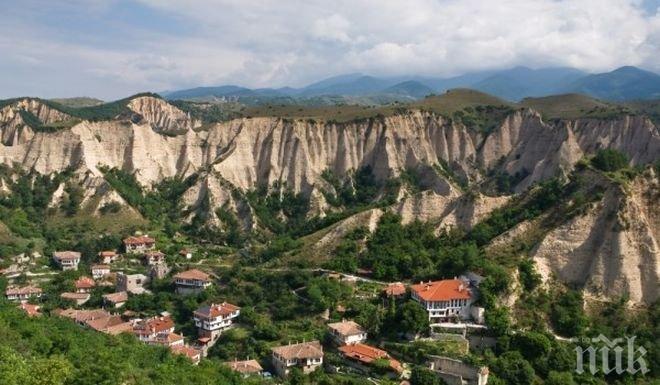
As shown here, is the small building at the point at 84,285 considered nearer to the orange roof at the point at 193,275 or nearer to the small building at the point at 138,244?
the orange roof at the point at 193,275

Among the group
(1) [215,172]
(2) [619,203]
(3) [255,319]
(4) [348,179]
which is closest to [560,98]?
(4) [348,179]

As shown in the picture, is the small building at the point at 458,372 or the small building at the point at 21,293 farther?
the small building at the point at 21,293

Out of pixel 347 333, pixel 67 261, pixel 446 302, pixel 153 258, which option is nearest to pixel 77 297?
pixel 67 261

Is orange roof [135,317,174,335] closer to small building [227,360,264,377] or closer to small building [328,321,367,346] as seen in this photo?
small building [227,360,264,377]

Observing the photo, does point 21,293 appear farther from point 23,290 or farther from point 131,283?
point 131,283

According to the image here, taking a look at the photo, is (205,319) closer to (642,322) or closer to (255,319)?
(255,319)

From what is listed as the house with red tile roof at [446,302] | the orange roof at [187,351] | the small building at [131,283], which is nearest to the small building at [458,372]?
the house with red tile roof at [446,302]
